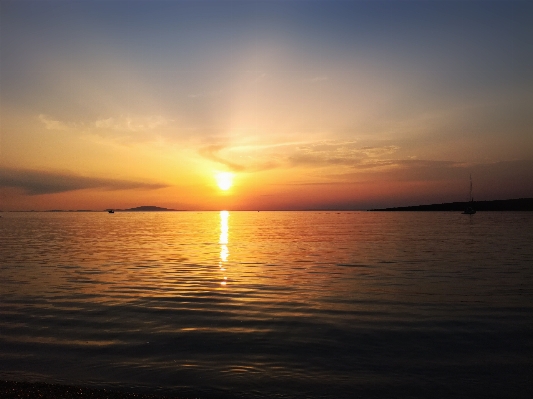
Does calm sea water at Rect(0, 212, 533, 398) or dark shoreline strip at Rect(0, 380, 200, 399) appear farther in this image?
calm sea water at Rect(0, 212, 533, 398)

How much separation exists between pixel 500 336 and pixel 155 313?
45.3 feet

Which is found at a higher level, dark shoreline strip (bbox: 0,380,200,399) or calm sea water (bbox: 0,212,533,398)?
dark shoreline strip (bbox: 0,380,200,399)

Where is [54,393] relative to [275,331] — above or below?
above

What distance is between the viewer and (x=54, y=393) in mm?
9047

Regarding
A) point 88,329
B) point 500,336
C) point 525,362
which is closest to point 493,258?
point 500,336

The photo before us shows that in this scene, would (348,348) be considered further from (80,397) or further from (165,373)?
(80,397)

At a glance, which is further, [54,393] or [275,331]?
[275,331]

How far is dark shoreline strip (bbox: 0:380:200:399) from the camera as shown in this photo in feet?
29.1

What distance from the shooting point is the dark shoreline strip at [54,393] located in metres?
8.87

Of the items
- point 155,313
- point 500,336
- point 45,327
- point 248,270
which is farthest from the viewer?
point 248,270

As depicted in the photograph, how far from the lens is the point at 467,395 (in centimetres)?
1008

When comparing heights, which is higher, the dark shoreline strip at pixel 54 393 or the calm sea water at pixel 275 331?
the dark shoreline strip at pixel 54 393

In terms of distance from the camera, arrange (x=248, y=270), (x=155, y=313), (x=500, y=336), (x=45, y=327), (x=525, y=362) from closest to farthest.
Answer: (x=525, y=362) → (x=500, y=336) → (x=45, y=327) → (x=155, y=313) → (x=248, y=270)

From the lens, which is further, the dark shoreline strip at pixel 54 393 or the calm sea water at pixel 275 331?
the calm sea water at pixel 275 331
